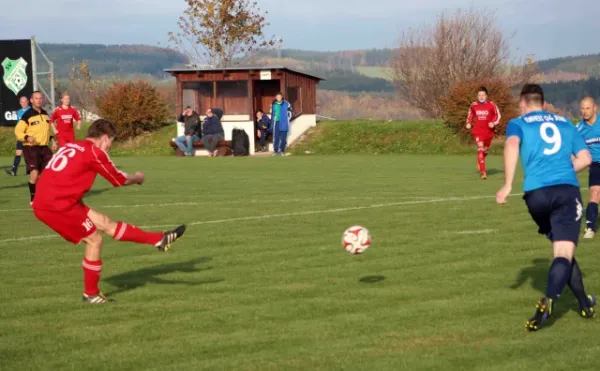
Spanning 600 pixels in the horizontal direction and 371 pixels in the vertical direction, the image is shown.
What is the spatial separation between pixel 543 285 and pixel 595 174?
3963 millimetres

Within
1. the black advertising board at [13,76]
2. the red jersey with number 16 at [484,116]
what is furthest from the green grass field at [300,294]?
the black advertising board at [13,76]

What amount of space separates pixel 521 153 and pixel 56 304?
14.2 feet

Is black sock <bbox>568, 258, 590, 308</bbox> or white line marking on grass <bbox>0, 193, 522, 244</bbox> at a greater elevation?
black sock <bbox>568, 258, 590, 308</bbox>

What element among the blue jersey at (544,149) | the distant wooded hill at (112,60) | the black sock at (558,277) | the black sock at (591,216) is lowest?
the black sock at (591,216)

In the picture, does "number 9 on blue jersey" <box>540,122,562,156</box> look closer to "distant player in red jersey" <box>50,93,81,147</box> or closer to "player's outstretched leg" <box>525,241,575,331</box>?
"player's outstretched leg" <box>525,241,575,331</box>

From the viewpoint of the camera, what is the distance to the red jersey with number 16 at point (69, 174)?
7.93 metres

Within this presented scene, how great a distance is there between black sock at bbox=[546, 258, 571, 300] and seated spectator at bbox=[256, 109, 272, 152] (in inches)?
1243

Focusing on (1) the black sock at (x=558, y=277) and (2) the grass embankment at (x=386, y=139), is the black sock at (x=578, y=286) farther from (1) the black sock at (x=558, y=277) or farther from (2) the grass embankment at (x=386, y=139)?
(2) the grass embankment at (x=386, y=139)

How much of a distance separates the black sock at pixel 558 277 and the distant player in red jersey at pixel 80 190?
3768 millimetres

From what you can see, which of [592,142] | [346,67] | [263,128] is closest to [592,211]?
[592,142]

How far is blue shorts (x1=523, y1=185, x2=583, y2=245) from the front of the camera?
698 cm

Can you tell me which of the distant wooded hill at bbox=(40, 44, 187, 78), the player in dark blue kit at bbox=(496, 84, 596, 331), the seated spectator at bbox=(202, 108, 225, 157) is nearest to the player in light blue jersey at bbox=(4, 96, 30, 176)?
the seated spectator at bbox=(202, 108, 225, 157)

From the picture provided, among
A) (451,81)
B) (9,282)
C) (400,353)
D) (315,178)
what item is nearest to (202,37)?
(451,81)

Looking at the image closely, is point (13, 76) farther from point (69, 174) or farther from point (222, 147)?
point (69, 174)
